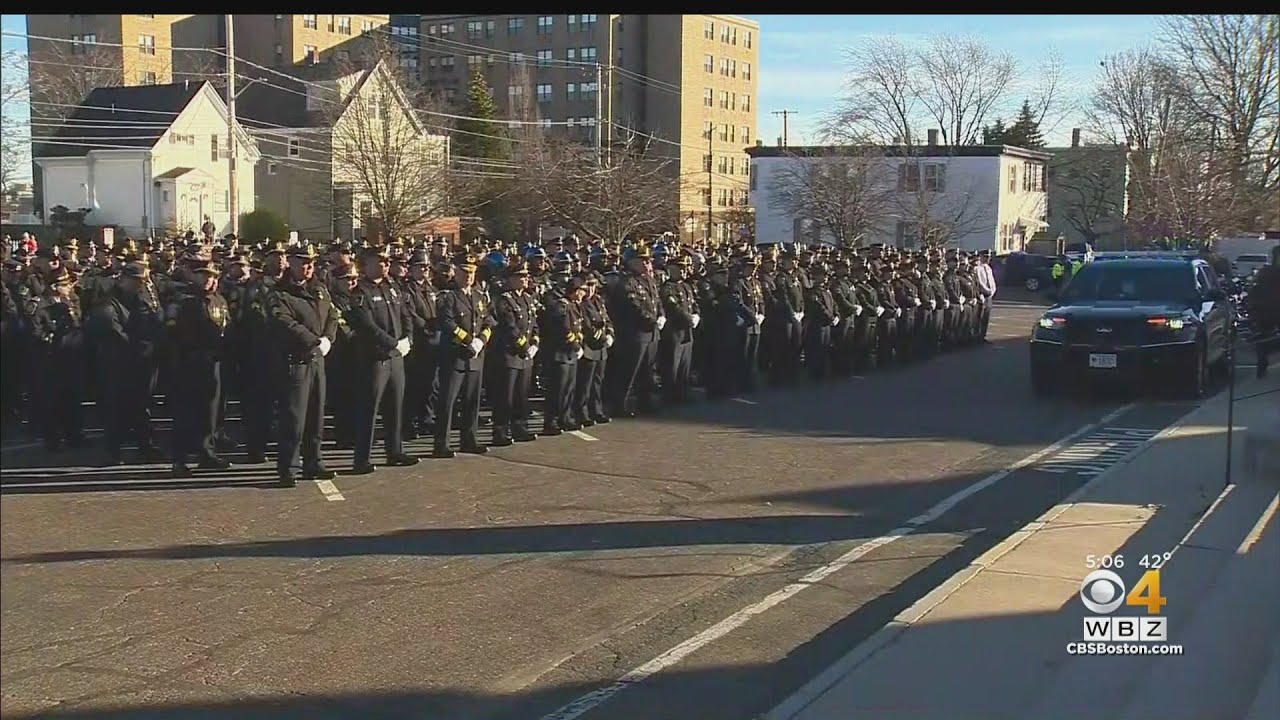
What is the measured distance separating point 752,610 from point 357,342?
17.7 feet

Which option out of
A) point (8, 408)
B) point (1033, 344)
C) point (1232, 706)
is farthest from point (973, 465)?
point (8, 408)

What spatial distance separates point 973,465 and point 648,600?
18.0 ft

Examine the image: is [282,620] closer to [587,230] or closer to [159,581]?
[159,581]

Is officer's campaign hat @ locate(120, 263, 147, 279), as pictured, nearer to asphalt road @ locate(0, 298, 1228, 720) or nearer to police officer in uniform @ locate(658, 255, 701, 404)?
asphalt road @ locate(0, 298, 1228, 720)

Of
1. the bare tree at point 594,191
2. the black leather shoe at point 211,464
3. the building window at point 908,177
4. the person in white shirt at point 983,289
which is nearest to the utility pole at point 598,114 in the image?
the bare tree at point 594,191

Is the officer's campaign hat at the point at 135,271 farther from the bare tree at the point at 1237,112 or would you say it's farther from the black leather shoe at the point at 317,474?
the bare tree at the point at 1237,112

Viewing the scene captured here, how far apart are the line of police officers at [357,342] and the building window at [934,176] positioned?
3559cm

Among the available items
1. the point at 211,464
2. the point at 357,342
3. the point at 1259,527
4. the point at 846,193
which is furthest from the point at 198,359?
the point at 846,193

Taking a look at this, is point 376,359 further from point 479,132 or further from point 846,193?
point 479,132

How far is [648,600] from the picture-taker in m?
7.43

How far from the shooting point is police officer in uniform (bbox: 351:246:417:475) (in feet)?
37.0

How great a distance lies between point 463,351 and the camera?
12.1 m

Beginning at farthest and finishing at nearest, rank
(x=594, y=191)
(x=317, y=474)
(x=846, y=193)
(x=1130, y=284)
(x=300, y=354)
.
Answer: (x=846, y=193) → (x=594, y=191) → (x=1130, y=284) → (x=317, y=474) → (x=300, y=354)

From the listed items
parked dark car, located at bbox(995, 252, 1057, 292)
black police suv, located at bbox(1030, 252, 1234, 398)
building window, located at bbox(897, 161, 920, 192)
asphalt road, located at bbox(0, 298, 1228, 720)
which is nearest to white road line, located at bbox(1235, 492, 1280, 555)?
asphalt road, located at bbox(0, 298, 1228, 720)
